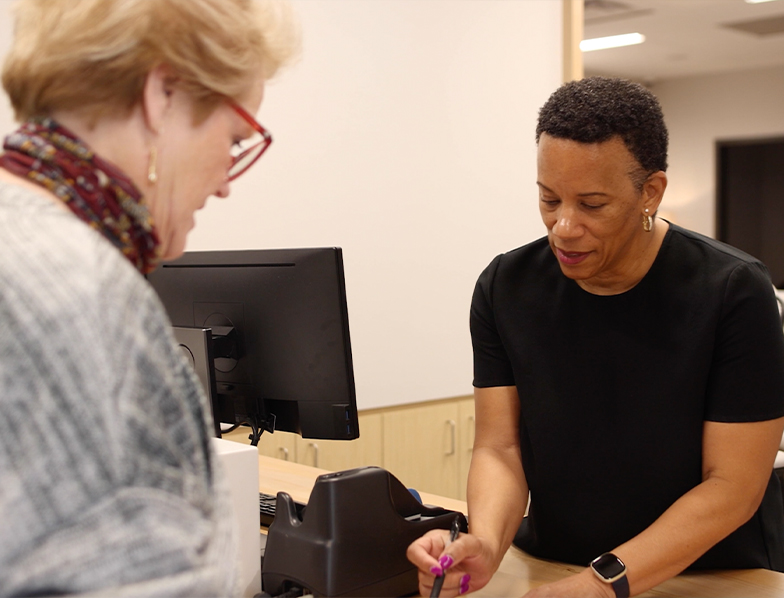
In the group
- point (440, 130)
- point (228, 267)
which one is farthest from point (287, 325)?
point (440, 130)

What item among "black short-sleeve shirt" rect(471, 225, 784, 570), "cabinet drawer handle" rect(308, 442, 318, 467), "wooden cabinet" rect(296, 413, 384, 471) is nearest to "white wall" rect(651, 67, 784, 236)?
"wooden cabinet" rect(296, 413, 384, 471)

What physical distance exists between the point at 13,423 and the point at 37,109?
0.30m

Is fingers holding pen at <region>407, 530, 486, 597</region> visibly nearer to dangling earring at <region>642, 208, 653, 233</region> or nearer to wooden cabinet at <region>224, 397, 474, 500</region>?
dangling earring at <region>642, 208, 653, 233</region>

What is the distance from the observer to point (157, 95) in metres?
0.73

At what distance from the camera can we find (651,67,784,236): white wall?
846cm

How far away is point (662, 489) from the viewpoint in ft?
4.67

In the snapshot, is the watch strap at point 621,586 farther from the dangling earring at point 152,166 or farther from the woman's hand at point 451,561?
the dangling earring at point 152,166

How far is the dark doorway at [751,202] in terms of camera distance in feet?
28.9

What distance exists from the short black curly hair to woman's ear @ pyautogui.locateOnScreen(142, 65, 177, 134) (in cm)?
79

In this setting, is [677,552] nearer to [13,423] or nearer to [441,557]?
[441,557]

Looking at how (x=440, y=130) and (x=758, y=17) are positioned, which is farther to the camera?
(x=758, y=17)

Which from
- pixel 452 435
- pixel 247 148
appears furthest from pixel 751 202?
pixel 247 148

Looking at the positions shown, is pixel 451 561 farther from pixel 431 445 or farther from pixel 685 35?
pixel 685 35

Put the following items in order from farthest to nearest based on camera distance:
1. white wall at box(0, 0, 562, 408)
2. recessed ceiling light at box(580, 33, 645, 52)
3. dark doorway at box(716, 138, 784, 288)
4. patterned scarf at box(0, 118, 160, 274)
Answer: dark doorway at box(716, 138, 784, 288) → recessed ceiling light at box(580, 33, 645, 52) → white wall at box(0, 0, 562, 408) → patterned scarf at box(0, 118, 160, 274)
